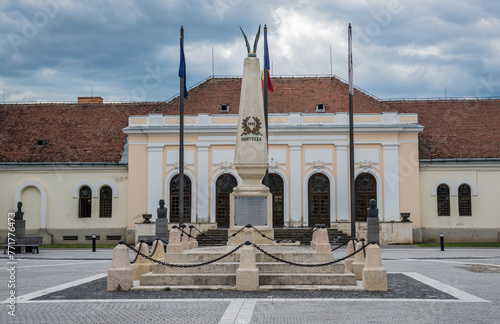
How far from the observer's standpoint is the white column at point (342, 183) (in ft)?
112

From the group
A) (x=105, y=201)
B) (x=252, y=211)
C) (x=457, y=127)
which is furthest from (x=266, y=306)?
(x=457, y=127)

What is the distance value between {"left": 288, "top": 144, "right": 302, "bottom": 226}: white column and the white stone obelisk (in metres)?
17.4

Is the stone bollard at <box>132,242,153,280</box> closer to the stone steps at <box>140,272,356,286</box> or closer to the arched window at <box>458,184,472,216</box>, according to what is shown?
the stone steps at <box>140,272,356,286</box>

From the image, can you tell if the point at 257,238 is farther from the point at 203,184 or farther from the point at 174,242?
the point at 203,184

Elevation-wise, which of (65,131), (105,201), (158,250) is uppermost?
(65,131)

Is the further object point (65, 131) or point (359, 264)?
point (65, 131)

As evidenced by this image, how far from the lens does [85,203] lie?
35.8m

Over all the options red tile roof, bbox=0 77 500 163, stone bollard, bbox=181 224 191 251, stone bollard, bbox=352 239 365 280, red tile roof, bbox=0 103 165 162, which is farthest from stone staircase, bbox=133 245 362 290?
red tile roof, bbox=0 103 165 162

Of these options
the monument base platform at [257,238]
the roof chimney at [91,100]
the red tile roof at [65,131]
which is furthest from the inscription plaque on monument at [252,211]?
the roof chimney at [91,100]

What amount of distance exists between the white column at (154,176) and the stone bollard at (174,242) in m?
19.0

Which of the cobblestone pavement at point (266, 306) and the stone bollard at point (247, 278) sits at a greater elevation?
the stone bollard at point (247, 278)

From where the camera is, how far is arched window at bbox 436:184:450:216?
34781 millimetres

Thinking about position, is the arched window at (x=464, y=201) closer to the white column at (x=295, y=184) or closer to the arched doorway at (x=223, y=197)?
the white column at (x=295, y=184)

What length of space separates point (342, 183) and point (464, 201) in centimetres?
742
